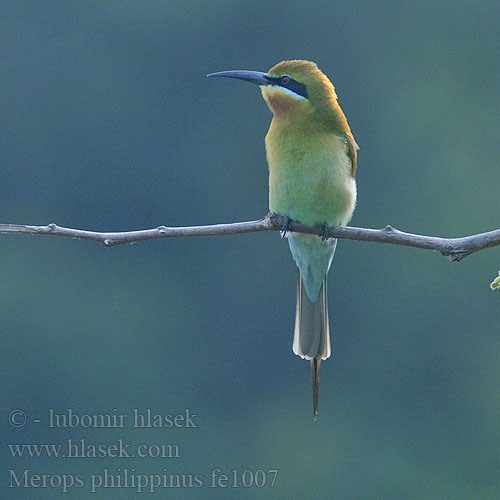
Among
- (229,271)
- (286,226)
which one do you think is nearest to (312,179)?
(286,226)

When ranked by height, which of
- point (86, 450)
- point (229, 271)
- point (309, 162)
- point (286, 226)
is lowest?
point (86, 450)

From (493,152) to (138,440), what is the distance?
242 inches

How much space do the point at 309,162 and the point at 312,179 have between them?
0.11ft

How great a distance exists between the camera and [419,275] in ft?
50.1

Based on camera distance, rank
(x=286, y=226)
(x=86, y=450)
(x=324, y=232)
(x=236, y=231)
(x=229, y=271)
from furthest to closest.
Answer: (x=229, y=271) < (x=86, y=450) < (x=286, y=226) < (x=324, y=232) < (x=236, y=231)

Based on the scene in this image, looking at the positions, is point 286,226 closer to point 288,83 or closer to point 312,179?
point 312,179

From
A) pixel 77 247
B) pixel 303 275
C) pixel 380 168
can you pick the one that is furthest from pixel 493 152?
pixel 303 275

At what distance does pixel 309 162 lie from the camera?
212 centimetres

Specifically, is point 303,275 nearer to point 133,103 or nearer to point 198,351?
point 198,351

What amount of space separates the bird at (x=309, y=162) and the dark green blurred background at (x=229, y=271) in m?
10.8

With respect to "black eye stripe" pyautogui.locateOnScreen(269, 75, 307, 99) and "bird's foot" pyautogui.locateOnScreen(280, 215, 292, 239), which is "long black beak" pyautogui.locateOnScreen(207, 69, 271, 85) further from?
"bird's foot" pyautogui.locateOnScreen(280, 215, 292, 239)

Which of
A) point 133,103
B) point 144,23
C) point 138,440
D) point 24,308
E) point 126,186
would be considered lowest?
point 138,440

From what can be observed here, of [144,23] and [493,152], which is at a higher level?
[144,23]

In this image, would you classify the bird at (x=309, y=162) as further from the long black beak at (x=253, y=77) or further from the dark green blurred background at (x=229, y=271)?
the dark green blurred background at (x=229, y=271)
